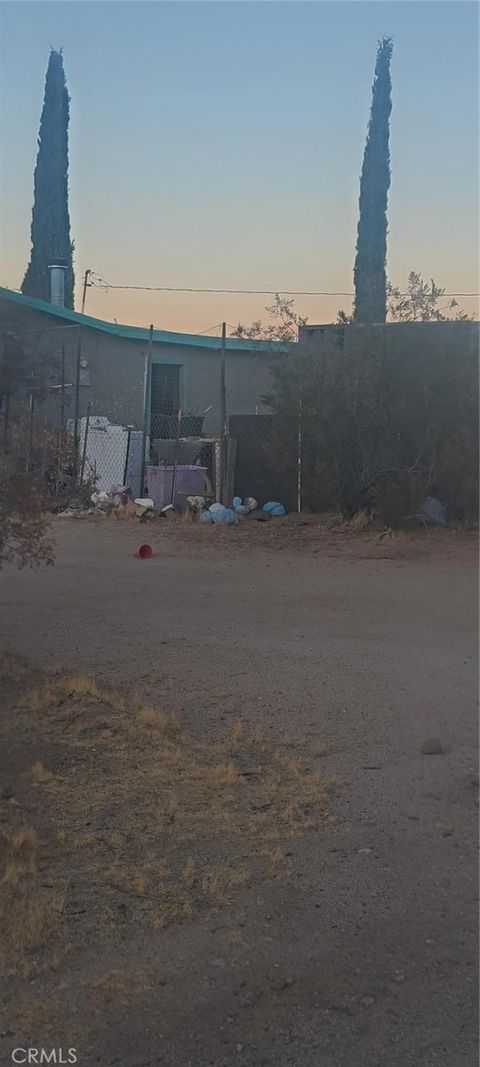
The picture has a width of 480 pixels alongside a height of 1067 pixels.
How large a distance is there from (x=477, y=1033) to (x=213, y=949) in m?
0.85

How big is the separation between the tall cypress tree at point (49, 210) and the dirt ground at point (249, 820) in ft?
67.8

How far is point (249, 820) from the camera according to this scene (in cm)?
435

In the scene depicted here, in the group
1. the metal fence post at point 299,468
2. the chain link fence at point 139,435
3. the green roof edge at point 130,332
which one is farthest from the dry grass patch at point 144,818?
the green roof edge at point 130,332

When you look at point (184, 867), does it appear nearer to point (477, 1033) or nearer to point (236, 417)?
point (477, 1033)

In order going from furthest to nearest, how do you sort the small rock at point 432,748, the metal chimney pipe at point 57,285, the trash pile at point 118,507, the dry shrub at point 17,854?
the metal chimney pipe at point 57,285 → the trash pile at point 118,507 → the small rock at point 432,748 → the dry shrub at point 17,854

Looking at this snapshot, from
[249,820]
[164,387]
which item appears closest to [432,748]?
[249,820]

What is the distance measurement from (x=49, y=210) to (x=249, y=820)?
2648 centimetres

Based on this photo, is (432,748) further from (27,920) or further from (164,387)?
(164,387)

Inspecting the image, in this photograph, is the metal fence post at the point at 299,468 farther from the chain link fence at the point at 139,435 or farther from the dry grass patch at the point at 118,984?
the dry grass patch at the point at 118,984

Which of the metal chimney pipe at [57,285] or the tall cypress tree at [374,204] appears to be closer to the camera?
the tall cypress tree at [374,204]

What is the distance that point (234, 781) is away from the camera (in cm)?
476

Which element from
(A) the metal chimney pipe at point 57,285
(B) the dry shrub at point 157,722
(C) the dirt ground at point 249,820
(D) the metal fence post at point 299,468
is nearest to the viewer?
(C) the dirt ground at point 249,820

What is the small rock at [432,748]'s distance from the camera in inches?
200

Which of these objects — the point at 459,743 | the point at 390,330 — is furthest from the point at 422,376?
the point at 459,743
